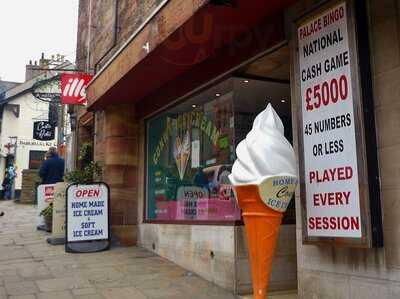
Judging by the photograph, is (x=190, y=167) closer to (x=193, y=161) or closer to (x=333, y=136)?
(x=193, y=161)

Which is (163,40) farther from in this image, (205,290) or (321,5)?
(205,290)

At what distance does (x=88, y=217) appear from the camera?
830cm

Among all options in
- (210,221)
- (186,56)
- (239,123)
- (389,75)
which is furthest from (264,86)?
(389,75)

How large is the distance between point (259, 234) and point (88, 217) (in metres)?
5.03

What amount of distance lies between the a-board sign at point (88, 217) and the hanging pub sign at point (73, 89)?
10.1 feet

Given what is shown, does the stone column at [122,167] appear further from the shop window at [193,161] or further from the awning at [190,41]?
the awning at [190,41]

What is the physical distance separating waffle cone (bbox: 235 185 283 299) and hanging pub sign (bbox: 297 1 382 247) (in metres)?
0.58

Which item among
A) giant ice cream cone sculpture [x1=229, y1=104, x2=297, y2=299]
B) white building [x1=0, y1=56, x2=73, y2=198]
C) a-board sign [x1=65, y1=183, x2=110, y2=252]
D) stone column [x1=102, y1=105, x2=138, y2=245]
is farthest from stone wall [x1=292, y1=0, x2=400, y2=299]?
white building [x1=0, y1=56, x2=73, y2=198]

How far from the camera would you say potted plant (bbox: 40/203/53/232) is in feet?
33.8

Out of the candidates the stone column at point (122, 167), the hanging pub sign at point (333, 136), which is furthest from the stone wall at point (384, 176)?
the stone column at point (122, 167)

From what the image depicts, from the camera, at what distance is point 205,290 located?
558 centimetres

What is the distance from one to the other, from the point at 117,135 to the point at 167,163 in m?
1.48

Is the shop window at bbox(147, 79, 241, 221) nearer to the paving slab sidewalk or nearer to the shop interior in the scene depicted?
the shop interior

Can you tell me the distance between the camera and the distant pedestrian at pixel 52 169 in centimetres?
Result: 1150
